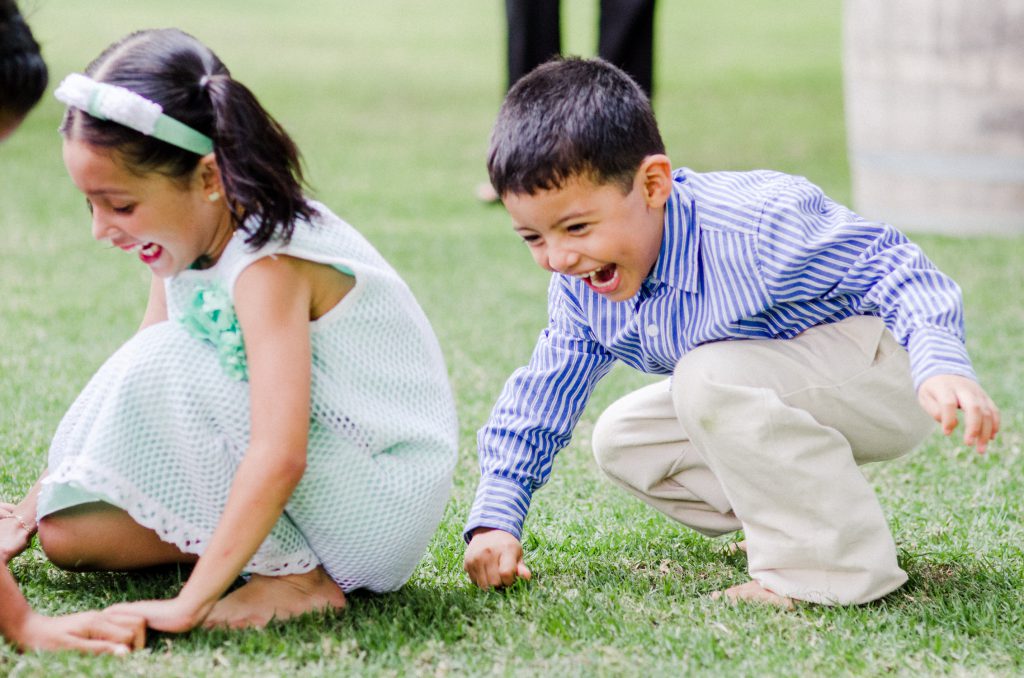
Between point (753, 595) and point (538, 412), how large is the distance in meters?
0.42

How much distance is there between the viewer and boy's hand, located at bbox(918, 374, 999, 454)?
1594 mm

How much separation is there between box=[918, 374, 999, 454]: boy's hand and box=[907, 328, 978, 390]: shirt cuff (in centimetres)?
2

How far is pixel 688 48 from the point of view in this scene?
11180 millimetres

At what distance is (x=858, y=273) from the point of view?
73.7 inches

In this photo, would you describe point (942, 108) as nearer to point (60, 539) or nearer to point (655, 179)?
point (655, 179)

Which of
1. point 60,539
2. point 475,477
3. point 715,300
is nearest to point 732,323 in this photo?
point 715,300

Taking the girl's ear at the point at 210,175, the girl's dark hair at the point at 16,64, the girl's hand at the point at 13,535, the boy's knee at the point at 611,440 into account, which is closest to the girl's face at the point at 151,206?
the girl's ear at the point at 210,175

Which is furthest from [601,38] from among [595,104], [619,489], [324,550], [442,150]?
[324,550]

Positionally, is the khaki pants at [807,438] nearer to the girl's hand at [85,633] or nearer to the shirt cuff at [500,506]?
the shirt cuff at [500,506]

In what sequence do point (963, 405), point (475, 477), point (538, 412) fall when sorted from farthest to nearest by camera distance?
point (475, 477) < point (538, 412) < point (963, 405)

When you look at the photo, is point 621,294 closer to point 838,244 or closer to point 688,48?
point 838,244

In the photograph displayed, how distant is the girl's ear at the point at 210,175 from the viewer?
5.53 ft

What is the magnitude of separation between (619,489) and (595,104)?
82 centimetres

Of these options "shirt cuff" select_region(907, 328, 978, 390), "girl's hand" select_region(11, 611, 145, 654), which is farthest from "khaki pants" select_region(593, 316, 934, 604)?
"girl's hand" select_region(11, 611, 145, 654)
